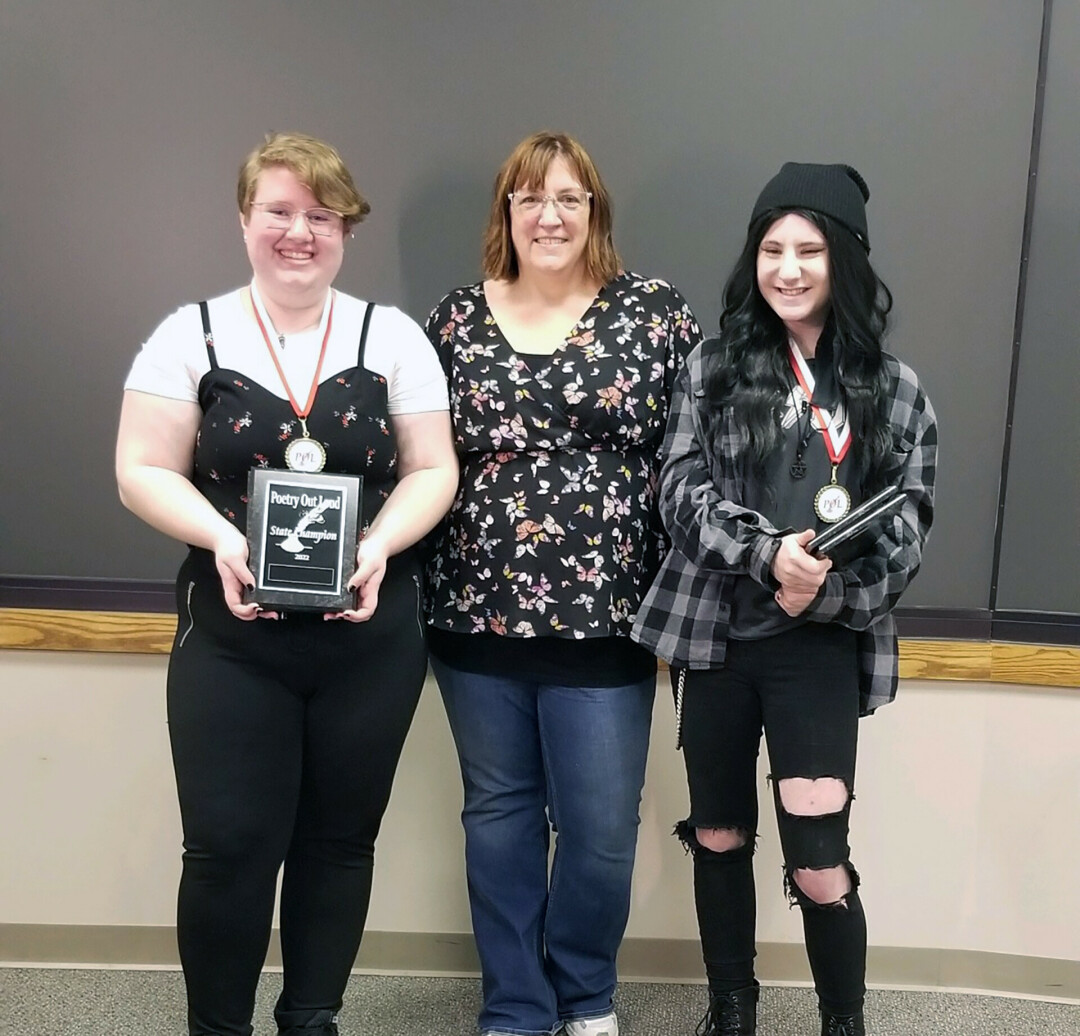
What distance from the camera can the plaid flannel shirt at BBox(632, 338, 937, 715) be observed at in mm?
1634

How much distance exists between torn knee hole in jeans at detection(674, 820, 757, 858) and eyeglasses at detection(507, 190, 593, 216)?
1114 mm

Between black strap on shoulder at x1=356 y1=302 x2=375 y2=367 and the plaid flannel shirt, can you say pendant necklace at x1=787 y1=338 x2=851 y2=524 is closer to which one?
the plaid flannel shirt

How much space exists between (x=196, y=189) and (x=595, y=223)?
89 centimetres

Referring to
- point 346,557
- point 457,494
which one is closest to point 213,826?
point 346,557

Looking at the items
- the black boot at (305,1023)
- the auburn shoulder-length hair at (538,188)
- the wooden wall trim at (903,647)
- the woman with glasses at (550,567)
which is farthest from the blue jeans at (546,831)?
the auburn shoulder-length hair at (538,188)

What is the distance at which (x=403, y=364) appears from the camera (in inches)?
67.4

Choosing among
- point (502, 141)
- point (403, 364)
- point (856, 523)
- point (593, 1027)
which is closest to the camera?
point (856, 523)

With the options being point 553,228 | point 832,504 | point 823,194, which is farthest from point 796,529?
point 553,228

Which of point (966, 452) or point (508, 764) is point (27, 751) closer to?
point (508, 764)

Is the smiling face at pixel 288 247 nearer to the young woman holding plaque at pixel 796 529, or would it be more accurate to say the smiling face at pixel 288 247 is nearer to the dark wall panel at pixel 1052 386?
the young woman holding plaque at pixel 796 529

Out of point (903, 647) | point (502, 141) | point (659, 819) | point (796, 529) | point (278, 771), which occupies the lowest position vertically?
point (659, 819)

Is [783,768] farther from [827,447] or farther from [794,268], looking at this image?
[794,268]

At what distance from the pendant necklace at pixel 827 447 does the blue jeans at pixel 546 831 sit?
1.67 feet

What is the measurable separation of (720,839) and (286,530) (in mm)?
935
